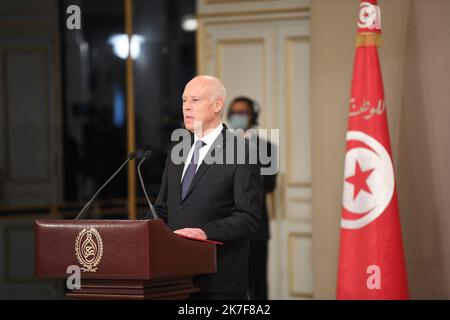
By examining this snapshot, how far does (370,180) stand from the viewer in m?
3.84

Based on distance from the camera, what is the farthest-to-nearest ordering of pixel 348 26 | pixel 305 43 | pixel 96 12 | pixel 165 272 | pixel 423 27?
pixel 96 12, pixel 305 43, pixel 348 26, pixel 423 27, pixel 165 272

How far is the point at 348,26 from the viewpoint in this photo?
471cm

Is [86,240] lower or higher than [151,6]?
→ lower

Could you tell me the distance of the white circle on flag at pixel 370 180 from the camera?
150 inches

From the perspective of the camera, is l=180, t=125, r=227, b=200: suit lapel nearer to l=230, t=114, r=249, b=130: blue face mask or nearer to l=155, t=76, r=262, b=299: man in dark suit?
l=155, t=76, r=262, b=299: man in dark suit

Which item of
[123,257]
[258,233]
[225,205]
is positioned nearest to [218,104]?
[225,205]

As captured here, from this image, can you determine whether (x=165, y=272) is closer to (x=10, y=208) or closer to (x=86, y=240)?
(x=86, y=240)

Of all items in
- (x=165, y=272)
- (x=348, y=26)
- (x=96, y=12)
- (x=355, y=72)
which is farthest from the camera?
(x=96, y=12)

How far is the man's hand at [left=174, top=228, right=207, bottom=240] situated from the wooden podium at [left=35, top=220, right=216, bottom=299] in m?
0.02

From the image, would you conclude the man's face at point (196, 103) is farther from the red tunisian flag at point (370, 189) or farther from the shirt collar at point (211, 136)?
the red tunisian flag at point (370, 189)

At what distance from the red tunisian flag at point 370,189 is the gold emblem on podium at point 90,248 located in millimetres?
1817
